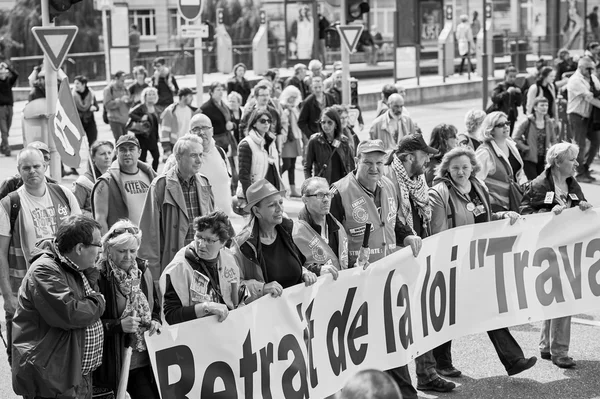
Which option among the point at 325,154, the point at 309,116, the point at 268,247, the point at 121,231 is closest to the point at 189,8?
the point at 309,116

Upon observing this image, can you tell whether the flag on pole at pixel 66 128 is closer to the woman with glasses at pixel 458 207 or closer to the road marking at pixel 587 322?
the woman with glasses at pixel 458 207

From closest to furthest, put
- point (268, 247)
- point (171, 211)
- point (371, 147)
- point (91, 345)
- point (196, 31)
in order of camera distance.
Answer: point (91, 345)
point (268, 247)
point (371, 147)
point (171, 211)
point (196, 31)

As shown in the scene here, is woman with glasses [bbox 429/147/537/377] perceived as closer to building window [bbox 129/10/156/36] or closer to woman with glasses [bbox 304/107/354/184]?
woman with glasses [bbox 304/107/354/184]

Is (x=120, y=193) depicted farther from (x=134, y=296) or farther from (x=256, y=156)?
(x=256, y=156)

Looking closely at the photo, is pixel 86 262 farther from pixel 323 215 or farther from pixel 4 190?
pixel 4 190

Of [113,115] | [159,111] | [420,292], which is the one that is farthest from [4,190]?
[159,111]

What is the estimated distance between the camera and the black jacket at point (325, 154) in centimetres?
1338

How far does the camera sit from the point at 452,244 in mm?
8477

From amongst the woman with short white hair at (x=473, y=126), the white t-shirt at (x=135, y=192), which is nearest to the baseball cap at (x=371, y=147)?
the white t-shirt at (x=135, y=192)

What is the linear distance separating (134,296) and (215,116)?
9739mm

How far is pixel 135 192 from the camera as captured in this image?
28.9 ft

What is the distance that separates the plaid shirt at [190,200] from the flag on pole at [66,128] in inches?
87.1

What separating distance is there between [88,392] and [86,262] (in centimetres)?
71

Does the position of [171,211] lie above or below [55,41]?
below
